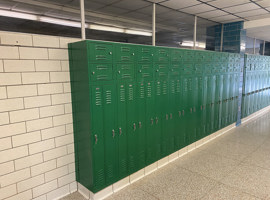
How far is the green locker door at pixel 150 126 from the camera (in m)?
3.19

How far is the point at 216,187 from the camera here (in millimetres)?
2986

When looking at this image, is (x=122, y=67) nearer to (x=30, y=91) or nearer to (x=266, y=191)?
(x=30, y=91)

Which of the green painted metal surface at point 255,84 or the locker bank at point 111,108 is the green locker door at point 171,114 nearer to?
the locker bank at point 111,108

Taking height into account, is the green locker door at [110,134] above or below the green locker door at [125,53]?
below

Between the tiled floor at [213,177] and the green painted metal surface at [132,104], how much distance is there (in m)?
0.30

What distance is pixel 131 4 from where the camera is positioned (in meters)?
3.44

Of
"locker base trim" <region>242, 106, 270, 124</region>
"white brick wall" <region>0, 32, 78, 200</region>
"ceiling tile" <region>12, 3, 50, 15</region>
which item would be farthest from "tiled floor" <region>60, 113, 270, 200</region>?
"ceiling tile" <region>12, 3, 50, 15</region>

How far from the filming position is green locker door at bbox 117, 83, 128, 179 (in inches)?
110

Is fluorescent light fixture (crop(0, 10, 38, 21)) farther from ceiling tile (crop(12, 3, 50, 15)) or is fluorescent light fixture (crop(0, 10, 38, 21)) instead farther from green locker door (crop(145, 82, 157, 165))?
green locker door (crop(145, 82, 157, 165))

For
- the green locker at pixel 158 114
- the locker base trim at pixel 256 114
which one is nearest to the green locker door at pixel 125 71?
the green locker at pixel 158 114

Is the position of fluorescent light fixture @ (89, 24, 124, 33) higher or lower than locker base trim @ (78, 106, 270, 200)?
higher

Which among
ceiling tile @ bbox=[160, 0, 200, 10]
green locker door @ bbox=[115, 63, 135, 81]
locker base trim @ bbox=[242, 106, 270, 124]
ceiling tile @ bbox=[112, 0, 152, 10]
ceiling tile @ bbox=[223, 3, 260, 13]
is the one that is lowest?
locker base trim @ bbox=[242, 106, 270, 124]

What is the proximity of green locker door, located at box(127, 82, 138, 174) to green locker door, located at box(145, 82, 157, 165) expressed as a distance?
27 cm

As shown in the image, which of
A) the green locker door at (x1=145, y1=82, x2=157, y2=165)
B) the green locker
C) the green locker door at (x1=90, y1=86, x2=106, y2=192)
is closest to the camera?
the green locker door at (x1=90, y1=86, x2=106, y2=192)
